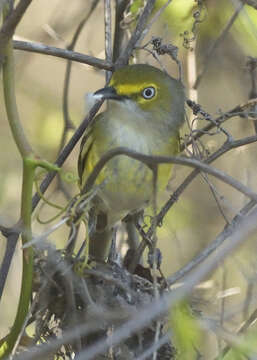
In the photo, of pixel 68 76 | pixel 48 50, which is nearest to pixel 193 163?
pixel 48 50

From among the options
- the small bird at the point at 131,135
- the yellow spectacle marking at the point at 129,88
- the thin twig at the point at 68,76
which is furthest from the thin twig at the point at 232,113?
the thin twig at the point at 68,76

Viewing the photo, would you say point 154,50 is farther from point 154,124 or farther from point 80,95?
point 80,95

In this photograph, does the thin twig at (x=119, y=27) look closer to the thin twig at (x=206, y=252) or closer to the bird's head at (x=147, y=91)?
the bird's head at (x=147, y=91)

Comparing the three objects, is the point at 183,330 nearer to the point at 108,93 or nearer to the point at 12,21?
the point at 12,21

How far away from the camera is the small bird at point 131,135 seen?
10.5 feet

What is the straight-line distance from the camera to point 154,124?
3408 mm

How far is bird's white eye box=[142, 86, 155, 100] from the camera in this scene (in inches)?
130

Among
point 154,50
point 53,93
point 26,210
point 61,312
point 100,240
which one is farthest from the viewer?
point 53,93

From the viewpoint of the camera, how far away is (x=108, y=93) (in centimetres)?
310

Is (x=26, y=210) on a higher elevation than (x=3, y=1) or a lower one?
lower

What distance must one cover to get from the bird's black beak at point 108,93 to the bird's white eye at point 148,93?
0.59ft

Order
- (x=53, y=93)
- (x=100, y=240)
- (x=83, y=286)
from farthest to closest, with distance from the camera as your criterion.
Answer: (x=53, y=93) < (x=100, y=240) < (x=83, y=286)

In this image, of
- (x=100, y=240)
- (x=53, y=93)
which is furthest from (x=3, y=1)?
(x=53, y=93)

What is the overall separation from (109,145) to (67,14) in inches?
91.7
